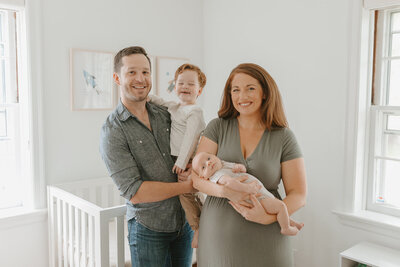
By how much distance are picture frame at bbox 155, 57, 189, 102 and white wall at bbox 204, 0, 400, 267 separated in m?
0.72

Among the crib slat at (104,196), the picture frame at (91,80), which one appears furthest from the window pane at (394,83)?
the crib slat at (104,196)

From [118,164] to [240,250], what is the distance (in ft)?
1.98

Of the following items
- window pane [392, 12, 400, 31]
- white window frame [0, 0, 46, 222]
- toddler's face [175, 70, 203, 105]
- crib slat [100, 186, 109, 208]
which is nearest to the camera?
toddler's face [175, 70, 203, 105]

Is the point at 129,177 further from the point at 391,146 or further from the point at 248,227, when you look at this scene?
the point at 391,146

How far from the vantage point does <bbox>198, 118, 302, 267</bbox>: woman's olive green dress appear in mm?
1408

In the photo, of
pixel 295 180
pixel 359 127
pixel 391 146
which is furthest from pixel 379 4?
pixel 295 180

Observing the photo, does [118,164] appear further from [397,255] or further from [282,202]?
[397,255]

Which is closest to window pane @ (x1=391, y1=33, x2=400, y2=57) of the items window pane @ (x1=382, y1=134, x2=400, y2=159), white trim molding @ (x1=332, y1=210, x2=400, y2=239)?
window pane @ (x1=382, y1=134, x2=400, y2=159)

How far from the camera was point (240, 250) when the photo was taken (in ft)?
4.61

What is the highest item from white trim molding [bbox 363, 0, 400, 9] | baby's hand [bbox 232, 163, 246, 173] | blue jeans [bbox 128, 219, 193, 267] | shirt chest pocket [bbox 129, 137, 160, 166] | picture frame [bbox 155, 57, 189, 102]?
white trim molding [bbox 363, 0, 400, 9]

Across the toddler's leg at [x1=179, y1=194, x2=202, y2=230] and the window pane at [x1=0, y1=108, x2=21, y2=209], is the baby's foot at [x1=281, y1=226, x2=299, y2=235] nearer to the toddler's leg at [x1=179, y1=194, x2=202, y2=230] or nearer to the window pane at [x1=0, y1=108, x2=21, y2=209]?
the toddler's leg at [x1=179, y1=194, x2=202, y2=230]

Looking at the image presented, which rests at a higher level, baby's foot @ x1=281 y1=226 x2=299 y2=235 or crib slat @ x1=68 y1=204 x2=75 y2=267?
baby's foot @ x1=281 y1=226 x2=299 y2=235

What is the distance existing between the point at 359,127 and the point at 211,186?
1.50 meters

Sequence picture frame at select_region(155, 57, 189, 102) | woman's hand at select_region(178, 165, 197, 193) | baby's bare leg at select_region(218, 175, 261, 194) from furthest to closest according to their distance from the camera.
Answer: picture frame at select_region(155, 57, 189, 102) → woman's hand at select_region(178, 165, 197, 193) → baby's bare leg at select_region(218, 175, 261, 194)
